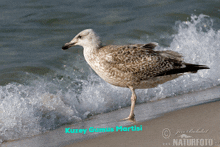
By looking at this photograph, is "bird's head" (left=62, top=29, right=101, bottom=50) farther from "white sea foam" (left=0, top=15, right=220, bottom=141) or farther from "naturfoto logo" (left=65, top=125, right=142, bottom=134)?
"naturfoto logo" (left=65, top=125, right=142, bottom=134)

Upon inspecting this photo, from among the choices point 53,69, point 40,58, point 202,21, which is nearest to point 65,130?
point 53,69

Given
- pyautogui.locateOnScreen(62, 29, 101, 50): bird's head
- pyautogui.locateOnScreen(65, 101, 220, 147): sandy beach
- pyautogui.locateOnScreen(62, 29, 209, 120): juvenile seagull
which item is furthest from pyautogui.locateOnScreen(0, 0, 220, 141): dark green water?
pyautogui.locateOnScreen(65, 101, 220, 147): sandy beach

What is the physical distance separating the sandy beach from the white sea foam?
1.35 metres

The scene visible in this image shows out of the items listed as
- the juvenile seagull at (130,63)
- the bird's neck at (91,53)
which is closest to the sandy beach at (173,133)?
the juvenile seagull at (130,63)

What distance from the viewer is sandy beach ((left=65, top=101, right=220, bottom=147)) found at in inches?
149

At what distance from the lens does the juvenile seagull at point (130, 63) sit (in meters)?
5.27

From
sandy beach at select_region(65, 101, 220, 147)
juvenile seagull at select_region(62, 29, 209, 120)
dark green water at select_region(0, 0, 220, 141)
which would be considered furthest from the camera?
dark green water at select_region(0, 0, 220, 141)

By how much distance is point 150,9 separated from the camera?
474 inches

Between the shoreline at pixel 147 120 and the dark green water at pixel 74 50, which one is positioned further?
the dark green water at pixel 74 50

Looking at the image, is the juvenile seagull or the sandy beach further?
the juvenile seagull

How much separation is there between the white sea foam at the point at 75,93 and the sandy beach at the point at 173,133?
135cm

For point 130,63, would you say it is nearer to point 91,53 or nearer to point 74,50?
point 91,53

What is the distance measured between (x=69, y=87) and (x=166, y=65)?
2.25 m

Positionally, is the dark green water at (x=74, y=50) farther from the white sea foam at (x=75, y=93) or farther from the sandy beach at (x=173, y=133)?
the sandy beach at (x=173, y=133)
